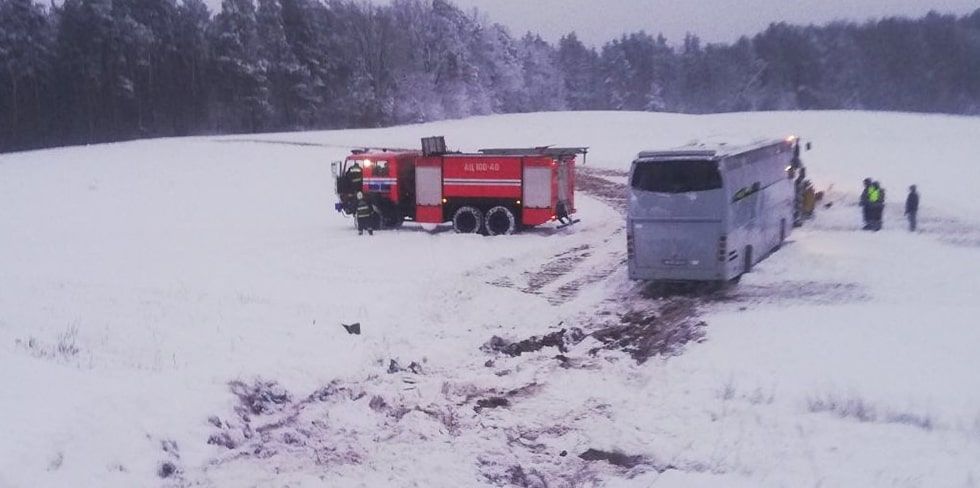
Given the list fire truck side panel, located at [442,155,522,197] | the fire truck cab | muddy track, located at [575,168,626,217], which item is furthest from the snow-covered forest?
fire truck side panel, located at [442,155,522,197]

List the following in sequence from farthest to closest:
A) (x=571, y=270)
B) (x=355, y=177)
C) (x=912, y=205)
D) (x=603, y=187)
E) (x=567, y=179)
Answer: (x=603, y=187)
(x=355, y=177)
(x=567, y=179)
(x=912, y=205)
(x=571, y=270)

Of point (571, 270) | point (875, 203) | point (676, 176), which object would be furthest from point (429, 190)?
point (875, 203)

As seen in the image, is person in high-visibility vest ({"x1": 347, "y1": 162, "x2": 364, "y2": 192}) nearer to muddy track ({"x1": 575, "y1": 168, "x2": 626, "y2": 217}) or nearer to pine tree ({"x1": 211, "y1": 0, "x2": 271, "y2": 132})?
muddy track ({"x1": 575, "y1": 168, "x2": 626, "y2": 217})

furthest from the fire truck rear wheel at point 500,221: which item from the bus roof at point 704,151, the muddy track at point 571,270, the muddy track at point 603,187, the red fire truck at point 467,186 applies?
the bus roof at point 704,151

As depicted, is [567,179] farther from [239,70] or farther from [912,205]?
[239,70]

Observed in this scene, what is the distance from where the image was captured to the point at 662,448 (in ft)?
29.0

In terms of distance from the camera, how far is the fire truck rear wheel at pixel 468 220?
84.4 feet

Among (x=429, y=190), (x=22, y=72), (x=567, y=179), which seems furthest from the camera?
(x=22, y=72)

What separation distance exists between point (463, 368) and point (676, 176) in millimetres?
6771

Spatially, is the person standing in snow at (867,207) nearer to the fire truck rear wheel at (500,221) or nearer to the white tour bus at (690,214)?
the white tour bus at (690,214)

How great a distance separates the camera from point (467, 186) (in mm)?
25656

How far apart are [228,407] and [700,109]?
118m

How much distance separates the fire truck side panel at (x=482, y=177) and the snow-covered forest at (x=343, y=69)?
59454mm

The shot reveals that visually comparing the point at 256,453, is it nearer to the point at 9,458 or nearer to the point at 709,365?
the point at 9,458
